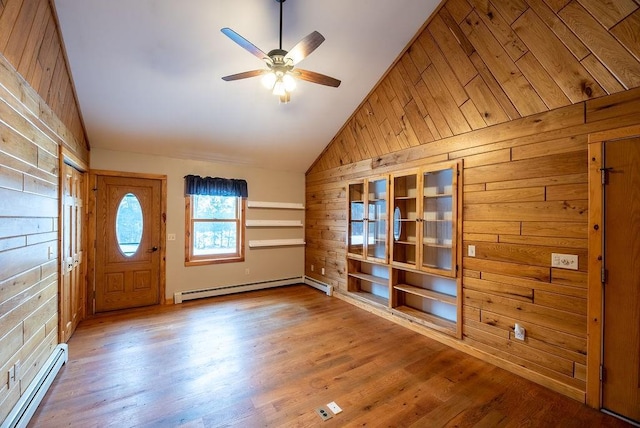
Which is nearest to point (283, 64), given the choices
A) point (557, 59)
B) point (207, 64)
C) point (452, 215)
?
point (207, 64)

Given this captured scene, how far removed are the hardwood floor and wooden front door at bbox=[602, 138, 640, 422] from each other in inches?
9.8

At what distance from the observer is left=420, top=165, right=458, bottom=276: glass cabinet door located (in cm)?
315

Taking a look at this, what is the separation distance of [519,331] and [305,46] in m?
3.18

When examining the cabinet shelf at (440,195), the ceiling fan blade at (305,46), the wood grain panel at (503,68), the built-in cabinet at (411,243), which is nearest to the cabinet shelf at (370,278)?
the built-in cabinet at (411,243)

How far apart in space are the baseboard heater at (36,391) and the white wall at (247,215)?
2.01m

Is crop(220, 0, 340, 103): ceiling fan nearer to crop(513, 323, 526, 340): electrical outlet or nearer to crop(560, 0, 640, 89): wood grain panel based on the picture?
crop(560, 0, 640, 89): wood grain panel

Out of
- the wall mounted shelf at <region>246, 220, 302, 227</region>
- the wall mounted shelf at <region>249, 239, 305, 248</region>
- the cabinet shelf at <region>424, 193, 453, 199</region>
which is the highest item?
the cabinet shelf at <region>424, 193, 453, 199</region>

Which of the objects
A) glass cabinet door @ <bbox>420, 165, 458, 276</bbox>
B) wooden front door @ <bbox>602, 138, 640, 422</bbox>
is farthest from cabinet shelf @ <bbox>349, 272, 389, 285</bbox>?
wooden front door @ <bbox>602, 138, 640, 422</bbox>

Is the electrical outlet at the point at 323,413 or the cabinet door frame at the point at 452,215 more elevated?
the cabinet door frame at the point at 452,215

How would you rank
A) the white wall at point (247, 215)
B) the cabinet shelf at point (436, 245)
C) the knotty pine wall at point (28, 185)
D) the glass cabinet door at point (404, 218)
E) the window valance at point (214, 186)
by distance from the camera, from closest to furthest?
the knotty pine wall at point (28, 185) → the cabinet shelf at point (436, 245) → the glass cabinet door at point (404, 218) → the white wall at point (247, 215) → the window valance at point (214, 186)

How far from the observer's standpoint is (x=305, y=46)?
7.22 feet

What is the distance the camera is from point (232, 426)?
192cm

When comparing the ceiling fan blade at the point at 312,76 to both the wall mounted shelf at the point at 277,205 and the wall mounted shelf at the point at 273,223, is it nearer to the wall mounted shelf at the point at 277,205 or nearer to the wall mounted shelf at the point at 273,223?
the wall mounted shelf at the point at 277,205

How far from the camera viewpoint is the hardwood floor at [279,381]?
2.01 meters
